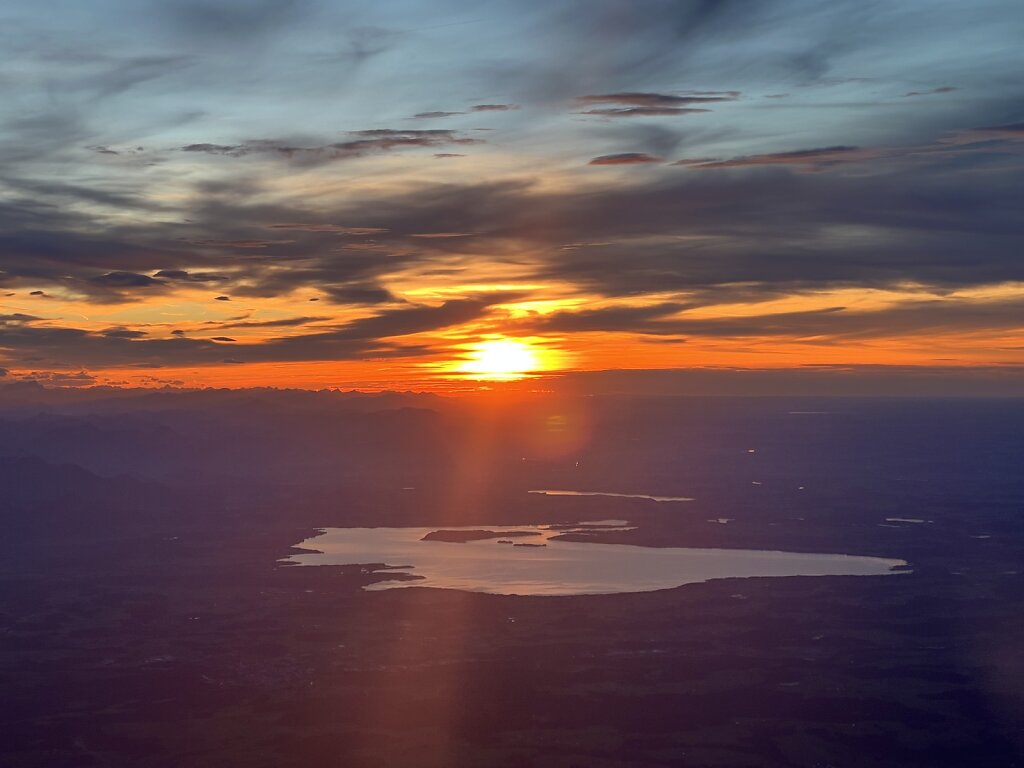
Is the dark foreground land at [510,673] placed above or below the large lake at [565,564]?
below

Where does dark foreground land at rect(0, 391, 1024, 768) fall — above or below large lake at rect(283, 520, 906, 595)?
below

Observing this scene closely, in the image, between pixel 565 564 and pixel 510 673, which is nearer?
pixel 510 673

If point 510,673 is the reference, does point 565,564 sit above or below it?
above

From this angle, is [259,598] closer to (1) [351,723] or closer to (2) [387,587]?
(2) [387,587]

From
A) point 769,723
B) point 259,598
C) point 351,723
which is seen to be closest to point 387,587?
point 259,598

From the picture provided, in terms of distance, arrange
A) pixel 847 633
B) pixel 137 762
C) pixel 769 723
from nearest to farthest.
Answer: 1. pixel 137 762
2. pixel 769 723
3. pixel 847 633

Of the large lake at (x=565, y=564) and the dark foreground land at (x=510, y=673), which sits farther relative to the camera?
the large lake at (x=565, y=564)

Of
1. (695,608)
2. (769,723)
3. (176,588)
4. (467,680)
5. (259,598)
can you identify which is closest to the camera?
(769,723)

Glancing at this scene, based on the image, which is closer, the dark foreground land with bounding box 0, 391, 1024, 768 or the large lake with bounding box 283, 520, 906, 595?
the dark foreground land with bounding box 0, 391, 1024, 768
